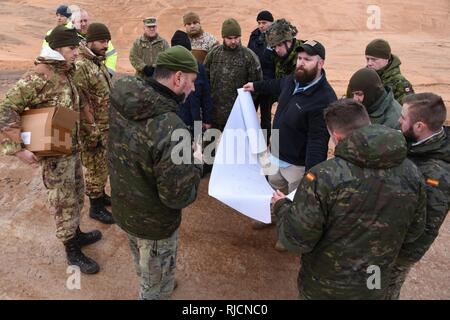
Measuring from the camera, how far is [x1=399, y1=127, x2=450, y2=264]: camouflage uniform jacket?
2586mm

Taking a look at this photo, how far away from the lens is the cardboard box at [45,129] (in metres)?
3.50

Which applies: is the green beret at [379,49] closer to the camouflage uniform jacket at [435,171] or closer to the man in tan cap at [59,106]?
the camouflage uniform jacket at [435,171]

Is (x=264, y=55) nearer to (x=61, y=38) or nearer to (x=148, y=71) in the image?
(x=148, y=71)

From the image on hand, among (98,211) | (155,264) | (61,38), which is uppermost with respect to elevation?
(61,38)

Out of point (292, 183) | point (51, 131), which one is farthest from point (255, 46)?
point (51, 131)

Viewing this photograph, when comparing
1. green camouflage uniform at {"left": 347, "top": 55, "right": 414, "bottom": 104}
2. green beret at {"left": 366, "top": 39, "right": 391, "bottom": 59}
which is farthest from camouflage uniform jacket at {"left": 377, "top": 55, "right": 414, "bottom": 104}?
green beret at {"left": 366, "top": 39, "right": 391, "bottom": 59}

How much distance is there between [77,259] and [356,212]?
116 inches

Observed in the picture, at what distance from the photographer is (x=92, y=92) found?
4.43 m

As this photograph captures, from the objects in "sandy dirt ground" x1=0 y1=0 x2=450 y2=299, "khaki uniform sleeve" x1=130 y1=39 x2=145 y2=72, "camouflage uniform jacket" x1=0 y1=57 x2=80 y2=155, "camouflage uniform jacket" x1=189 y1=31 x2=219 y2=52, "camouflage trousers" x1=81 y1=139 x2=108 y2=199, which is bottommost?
"sandy dirt ground" x1=0 y1=0 x2=450 y2=299

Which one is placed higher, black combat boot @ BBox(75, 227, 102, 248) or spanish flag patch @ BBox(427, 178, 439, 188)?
spanish flag patch @ BBox(427, 178, 439, 188)

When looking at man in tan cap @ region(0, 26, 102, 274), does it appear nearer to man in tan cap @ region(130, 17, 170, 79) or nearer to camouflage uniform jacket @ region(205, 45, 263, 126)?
camouflage uniform jacket @ region(205, 45, 263, 126)

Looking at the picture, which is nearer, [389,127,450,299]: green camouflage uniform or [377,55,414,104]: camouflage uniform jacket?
[389,127,450,299]: green camouflage uniform

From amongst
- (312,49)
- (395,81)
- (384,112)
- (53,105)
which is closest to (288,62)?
(312,49)

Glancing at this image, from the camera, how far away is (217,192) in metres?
3.88
